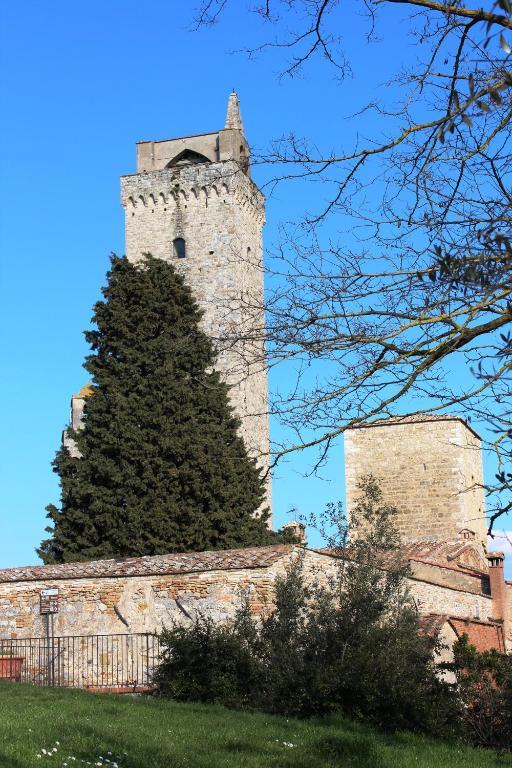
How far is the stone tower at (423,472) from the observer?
32.2 m

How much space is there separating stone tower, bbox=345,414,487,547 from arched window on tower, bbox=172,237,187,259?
9.51m

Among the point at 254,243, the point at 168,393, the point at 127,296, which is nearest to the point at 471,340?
the point at 168,393

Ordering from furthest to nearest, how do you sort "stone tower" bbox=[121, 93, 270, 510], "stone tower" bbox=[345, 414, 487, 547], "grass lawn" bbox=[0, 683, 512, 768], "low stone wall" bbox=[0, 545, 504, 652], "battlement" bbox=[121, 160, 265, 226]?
"battlement" bbox=[121, 160, 265, 226] → "stone tower" bbox=[121, 93, 270, 510] → "stone tower" bbox=[345, 414, 487, 547] → "low stone wall" bbox=[0, 545, 504, 652] → "grass lawn" bbox=[0, 683, 512, 768]

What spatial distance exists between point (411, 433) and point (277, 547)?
17.8 meters

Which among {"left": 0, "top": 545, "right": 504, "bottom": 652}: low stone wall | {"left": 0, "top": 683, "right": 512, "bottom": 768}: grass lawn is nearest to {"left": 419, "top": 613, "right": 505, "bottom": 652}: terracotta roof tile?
{"left": 0, "top": 545, "right": 504, "bottom": 652}: low stone wall

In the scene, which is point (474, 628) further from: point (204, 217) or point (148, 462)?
point (204, 217)

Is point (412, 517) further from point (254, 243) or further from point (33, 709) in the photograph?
point (33, 709)

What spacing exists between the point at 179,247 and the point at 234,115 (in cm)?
688

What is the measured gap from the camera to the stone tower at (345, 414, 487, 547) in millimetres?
32250

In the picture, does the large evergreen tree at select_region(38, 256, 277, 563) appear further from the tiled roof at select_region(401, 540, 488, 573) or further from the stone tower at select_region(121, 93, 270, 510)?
the stone tower at select_region(121, 93, 270, 510)

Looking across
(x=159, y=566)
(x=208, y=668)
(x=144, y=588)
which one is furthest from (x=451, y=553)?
(x=208, y=668)

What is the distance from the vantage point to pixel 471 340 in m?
7.02

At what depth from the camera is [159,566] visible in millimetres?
16609

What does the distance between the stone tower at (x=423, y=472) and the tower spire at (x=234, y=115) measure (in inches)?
562
